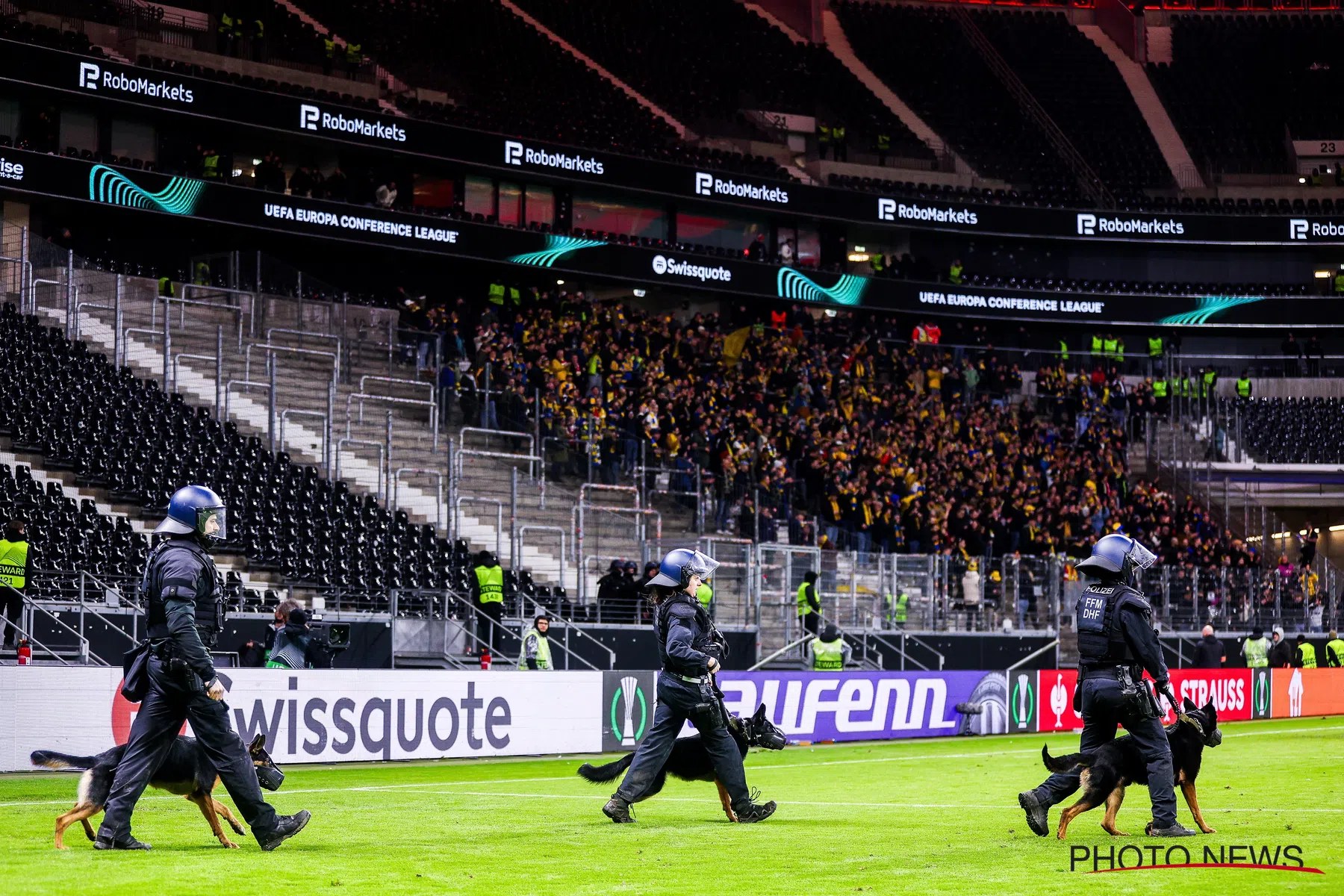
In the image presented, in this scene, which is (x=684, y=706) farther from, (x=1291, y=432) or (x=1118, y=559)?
(x=1291, y=432)

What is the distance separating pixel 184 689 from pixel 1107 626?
6125 millimetres

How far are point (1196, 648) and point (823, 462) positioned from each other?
10.2m

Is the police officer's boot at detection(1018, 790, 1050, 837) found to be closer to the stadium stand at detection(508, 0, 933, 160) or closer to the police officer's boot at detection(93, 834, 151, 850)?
the police officer's boot at detection(93, 834, 151, 850)

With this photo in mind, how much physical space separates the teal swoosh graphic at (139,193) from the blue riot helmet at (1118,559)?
107 ft

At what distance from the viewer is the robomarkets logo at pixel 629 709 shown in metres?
24.0

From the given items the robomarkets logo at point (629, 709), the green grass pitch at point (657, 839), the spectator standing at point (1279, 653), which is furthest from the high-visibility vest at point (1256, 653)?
the robomarkets logo at point (629, 709)

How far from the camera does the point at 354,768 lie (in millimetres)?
20516

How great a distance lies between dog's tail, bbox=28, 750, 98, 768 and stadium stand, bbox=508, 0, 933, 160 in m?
46.2

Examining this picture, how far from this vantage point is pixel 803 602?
31406mm

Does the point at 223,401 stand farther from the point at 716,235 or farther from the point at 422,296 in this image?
the point at 716,235

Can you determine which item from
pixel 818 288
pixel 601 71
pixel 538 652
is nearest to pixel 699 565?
pixel 538 652

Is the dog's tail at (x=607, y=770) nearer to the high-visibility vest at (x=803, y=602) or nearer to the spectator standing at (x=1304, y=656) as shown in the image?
the high-visibility vest at (x=803, y=602)

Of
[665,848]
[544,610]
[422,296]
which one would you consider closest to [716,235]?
[422,296]

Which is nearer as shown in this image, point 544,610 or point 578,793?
point 578,793
